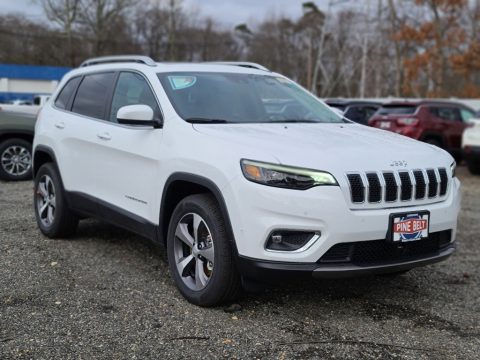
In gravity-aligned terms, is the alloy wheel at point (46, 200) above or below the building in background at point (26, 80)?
above

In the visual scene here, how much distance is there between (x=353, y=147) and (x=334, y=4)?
Answer: 3935cm

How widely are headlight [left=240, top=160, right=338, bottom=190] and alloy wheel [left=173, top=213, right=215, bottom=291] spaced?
597 millimetres

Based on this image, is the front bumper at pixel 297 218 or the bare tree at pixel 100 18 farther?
the bare tree at pixel 100 18

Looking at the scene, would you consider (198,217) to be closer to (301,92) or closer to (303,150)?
(303,150)

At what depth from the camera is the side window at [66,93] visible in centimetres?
588

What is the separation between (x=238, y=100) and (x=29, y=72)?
151 feet

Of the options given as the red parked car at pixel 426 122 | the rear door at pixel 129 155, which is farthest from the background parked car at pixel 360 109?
the rear door at pixel 129 155

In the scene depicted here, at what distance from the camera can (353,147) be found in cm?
384

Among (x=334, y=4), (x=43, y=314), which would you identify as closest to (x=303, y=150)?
(x=43, y=314)

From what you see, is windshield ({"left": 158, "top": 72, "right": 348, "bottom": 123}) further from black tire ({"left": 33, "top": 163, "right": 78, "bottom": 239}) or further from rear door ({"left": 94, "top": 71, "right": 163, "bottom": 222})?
black tire ({"left": 33, "top": 163, "right": 78, "bottom": 239})

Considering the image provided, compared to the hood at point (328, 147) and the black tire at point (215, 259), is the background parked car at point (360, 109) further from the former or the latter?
the black tire at point (215, 259)

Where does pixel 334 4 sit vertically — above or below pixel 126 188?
above

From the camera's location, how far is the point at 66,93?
19.7 ft

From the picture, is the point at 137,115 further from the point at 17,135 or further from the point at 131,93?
the point at 17,135
